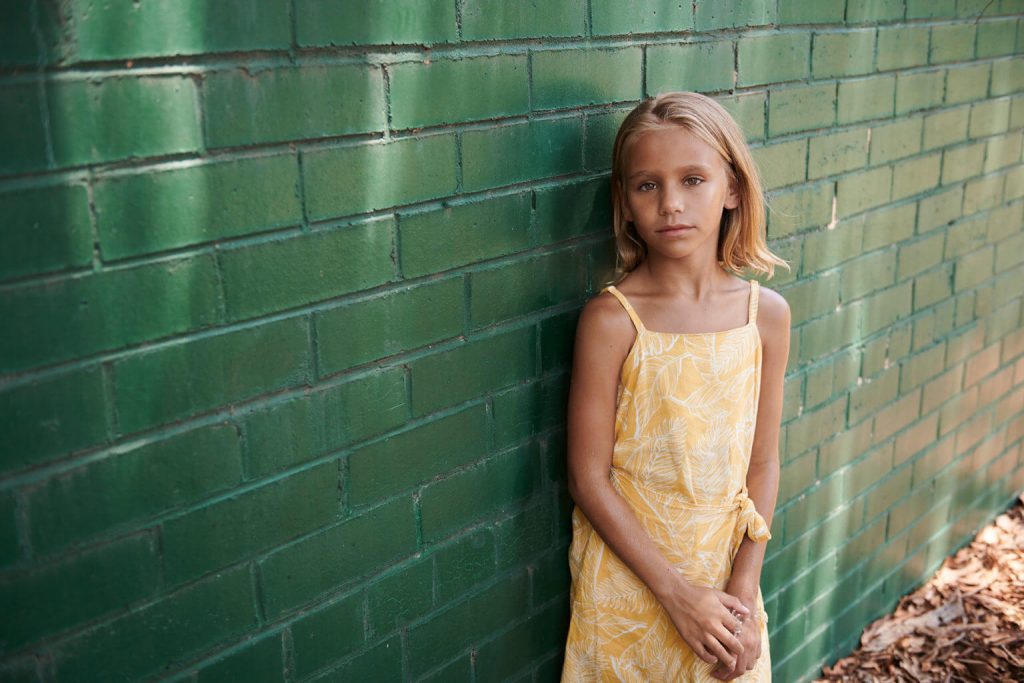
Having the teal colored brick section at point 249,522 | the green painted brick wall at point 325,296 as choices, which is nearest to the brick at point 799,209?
the green painted brick wall at point 325,296

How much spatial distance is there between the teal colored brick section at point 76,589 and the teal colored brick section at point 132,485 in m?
0.04

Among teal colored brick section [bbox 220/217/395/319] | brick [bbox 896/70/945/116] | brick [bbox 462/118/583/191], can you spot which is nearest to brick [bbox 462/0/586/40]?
brick [bbox 462/118/583/191]

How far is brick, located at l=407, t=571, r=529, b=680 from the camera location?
90.8 inches

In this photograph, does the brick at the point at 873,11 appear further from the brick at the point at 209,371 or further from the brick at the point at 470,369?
the brick at the point at 209,371

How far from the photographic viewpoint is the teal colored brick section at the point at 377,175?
1893 mm

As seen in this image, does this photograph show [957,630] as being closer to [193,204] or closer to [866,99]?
[866,99]

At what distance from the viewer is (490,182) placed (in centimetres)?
222

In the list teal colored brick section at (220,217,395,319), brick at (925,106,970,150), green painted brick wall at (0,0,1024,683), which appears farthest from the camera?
brick at (925,106,970,150)

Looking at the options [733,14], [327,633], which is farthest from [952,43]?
[327,633]

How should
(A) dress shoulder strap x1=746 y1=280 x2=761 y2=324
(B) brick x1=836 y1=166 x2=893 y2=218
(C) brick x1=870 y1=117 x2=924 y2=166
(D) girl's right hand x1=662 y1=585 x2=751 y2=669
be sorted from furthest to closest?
(C) brick x1=870 y1=117 x2=924 y2=166 < (B) brick x1=836 y1=166 x2=893 y2=218 < (A) dress shoulder strap x1=746 y1=280 x2=761 y2=324 < (D) girl's right hand x1=662 y1=585 x2=751 y2=669

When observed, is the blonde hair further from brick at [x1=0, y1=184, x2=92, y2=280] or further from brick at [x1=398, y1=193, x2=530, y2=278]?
brick at [x1=0, y1=184, x2=92, y2=280]

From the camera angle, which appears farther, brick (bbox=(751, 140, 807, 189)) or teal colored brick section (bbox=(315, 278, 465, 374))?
brick (bbox=(751, 140, 807, 189))

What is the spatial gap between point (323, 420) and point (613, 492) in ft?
2.59

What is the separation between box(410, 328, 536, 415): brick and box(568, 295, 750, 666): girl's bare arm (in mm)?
135
